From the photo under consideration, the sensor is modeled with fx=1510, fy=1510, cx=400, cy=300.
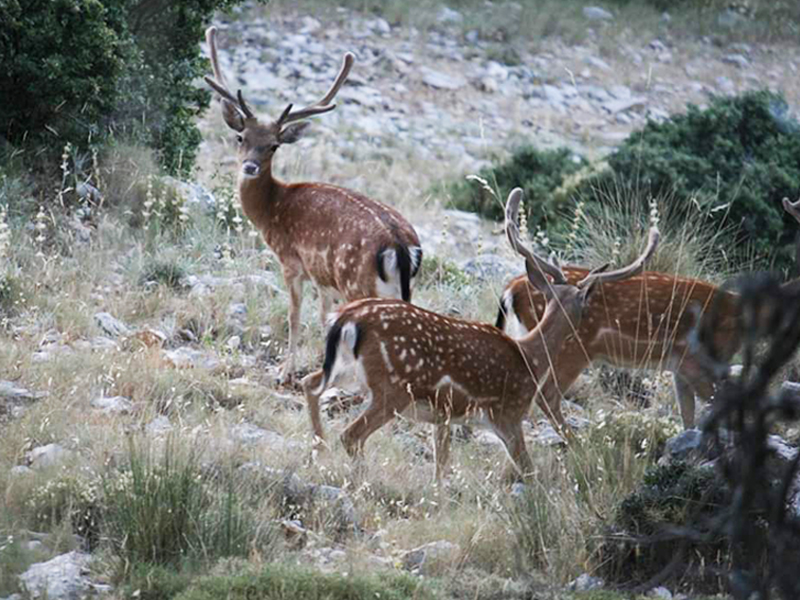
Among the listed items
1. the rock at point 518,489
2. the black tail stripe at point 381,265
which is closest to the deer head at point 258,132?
the black tail stripe at point 381,265

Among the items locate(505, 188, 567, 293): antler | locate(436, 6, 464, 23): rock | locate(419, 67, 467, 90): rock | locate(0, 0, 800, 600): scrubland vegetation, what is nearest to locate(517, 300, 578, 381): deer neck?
locate(505, 188, 567, 293): antler

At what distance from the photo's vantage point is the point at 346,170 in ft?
55.9

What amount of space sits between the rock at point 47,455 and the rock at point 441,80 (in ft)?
49.7

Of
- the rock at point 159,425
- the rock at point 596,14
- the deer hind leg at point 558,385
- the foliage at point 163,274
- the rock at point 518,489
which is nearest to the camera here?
the rock at point 518,489

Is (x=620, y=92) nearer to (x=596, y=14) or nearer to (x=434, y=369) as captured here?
(x=596, y=14)

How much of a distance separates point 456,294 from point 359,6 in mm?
13744

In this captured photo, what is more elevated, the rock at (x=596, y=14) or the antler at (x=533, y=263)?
the antler at (x=533, y=263)

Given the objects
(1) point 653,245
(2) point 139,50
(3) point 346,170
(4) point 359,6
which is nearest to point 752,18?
(4) point 359,6

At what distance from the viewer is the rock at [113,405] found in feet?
25.5

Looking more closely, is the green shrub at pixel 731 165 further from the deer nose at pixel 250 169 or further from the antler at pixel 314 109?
the deer nose at pixel 250 169

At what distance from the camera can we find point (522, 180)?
16625 mm

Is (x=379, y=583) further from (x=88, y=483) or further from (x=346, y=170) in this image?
(x=346, y=170)

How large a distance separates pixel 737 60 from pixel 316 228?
16.9 m

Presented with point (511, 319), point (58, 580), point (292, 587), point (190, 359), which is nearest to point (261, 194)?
point (190, 359)
